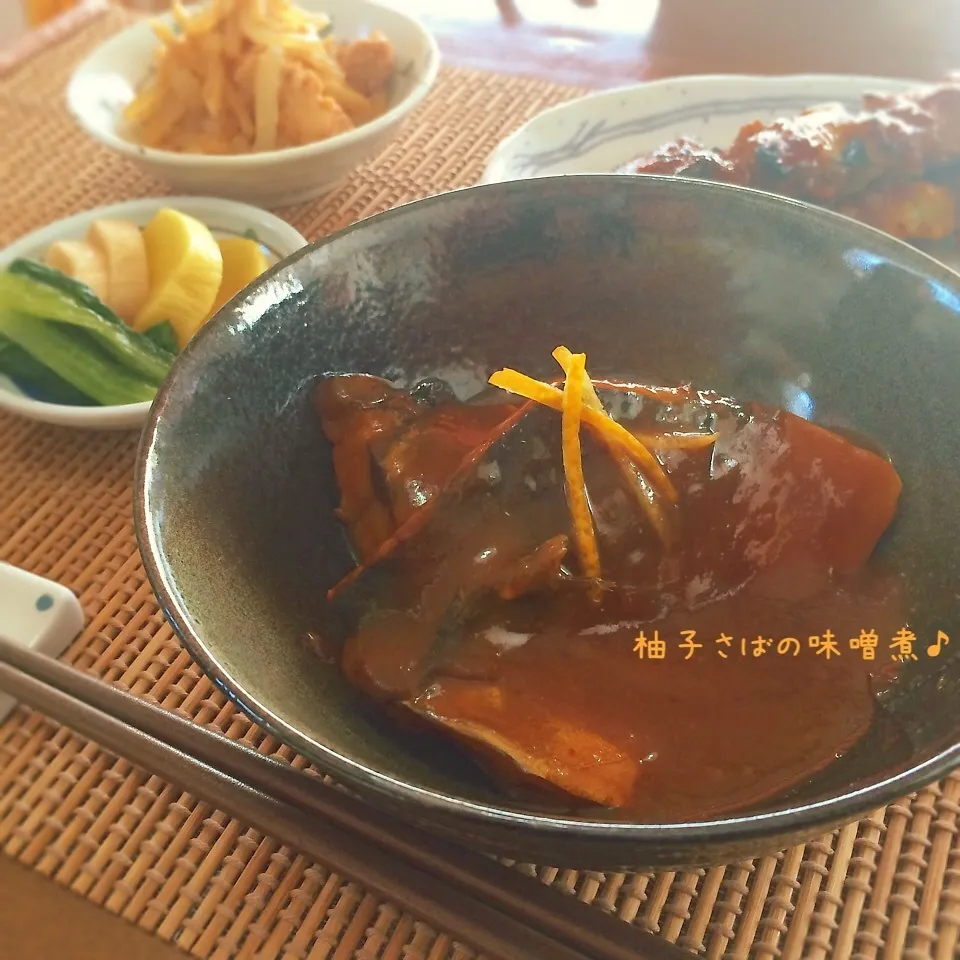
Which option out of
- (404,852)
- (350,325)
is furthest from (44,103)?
(404,852)

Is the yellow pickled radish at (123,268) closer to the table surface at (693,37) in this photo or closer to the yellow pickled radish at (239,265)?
the yellow pickled radish at (239,265)

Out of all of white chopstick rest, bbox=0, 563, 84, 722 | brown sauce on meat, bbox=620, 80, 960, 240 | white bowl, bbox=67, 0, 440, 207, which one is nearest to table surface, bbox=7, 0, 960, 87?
white bowl, bbox=67, 0, 440, 207

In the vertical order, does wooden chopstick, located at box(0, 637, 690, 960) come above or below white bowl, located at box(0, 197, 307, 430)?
below

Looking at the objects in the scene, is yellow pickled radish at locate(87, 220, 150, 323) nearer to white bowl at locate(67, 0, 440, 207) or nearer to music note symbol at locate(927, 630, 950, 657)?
white bowl at locate(67, 0, 440, 207)

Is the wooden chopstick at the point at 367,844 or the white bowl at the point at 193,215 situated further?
the white bowl at the point at 193,215

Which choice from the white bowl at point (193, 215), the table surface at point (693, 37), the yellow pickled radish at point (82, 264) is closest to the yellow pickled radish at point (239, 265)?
the white bowl at point (193, 215)

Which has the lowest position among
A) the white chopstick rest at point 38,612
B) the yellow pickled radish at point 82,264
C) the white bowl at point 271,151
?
the white chopstick rest at point 38,612
